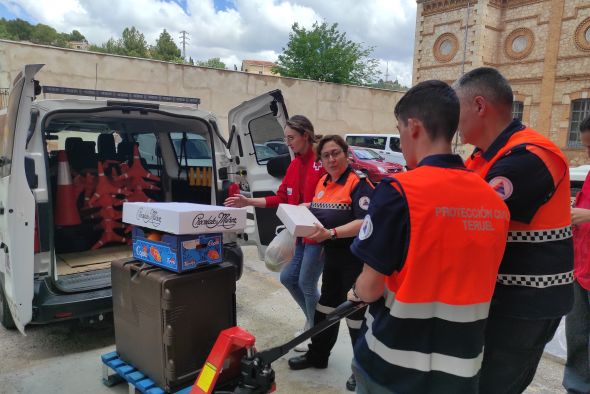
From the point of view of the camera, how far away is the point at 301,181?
3498 millimetres

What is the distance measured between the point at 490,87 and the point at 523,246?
2.07 ft

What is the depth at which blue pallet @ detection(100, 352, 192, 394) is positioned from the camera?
99.3 inches

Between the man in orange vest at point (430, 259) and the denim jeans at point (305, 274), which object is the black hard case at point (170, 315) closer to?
the denim jeans at point (305, 274)

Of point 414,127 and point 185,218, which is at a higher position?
point 414,127

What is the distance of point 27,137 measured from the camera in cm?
297

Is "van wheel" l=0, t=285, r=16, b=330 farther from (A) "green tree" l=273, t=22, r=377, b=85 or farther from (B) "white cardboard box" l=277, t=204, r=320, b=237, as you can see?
(A) "green tree" l=273, t=22, r=377, b=85

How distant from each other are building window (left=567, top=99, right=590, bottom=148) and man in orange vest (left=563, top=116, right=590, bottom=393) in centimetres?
2211

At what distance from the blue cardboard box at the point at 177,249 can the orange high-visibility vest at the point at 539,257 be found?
5.30 ft

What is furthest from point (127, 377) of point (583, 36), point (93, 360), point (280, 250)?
point (583, 36)

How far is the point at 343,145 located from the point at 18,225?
2245mm

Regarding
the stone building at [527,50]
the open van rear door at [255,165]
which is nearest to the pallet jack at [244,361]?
the open van rear door at [255,165]

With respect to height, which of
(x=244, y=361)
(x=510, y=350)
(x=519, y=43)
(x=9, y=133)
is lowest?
(x=244, y=361)

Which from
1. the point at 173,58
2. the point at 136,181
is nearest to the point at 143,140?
the point at 136,181

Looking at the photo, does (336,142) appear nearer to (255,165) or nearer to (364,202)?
(364,202)
